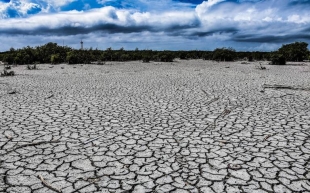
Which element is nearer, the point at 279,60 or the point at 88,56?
the point at 279,60

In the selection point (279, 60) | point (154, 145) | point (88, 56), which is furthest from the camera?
point (88, 56)

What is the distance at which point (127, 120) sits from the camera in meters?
5.96

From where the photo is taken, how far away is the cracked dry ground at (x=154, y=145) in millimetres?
3211

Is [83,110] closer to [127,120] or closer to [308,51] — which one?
[127,120]

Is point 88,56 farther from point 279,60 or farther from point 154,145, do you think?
point 154,145

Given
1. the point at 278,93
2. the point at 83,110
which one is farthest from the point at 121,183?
the point at 278,93

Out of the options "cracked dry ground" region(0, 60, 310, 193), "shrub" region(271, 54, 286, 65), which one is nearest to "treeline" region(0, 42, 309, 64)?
"shrub" region(271, 54, 286, 65)

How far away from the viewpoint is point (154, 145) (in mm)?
4434

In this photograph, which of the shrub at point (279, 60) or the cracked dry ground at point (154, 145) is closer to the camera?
the cracked dry ground at point (154, 145)

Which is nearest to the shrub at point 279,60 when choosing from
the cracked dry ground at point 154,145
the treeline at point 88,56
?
the treeline at point 88,56

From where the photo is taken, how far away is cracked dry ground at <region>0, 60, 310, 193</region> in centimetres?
321

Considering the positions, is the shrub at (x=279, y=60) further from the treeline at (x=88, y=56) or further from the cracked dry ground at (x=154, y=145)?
the cracked dry ground at (x=154, y=145)

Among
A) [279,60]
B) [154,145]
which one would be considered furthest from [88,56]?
[154,145]

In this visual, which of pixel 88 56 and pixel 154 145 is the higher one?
pixel 88 56
